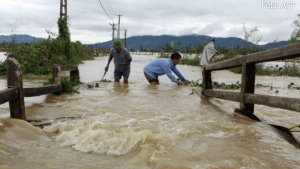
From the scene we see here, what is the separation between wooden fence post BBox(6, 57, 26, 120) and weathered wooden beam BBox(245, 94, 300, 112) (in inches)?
116

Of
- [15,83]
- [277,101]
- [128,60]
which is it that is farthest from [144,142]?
[128,60]

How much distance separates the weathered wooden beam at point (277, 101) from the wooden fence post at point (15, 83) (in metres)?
2.95

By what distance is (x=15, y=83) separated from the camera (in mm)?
3162

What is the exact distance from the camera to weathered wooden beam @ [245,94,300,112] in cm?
259

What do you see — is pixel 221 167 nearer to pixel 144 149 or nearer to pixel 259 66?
pixel 144 149

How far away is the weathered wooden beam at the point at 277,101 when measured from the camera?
8.49 ft

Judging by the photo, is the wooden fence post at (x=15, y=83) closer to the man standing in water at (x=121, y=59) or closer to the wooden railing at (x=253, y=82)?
the wooden railing at (x=253, y=82)

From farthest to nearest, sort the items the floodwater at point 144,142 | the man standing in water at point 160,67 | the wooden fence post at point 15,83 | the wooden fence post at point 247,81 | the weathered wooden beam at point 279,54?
1. the man standing in water at point 160,67
2. the wooden fence post at point 247,81
3. the wooden fence post at point 15,83
4. the weathered wooden beam at point 279,54
5. the floodwater at point 144,142

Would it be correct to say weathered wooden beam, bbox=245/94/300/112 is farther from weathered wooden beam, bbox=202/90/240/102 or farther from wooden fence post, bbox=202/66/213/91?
wooden fence post, bbox=202/66/213/91

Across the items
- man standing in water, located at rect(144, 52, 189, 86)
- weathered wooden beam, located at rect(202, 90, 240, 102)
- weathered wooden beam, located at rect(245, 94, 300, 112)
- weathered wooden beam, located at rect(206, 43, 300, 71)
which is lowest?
weathered wooden beam, located at rect(202, 90, 240, 102)

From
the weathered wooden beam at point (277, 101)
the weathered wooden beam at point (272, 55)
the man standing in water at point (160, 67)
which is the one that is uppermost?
the weathered wooden beam at point (272, 55)

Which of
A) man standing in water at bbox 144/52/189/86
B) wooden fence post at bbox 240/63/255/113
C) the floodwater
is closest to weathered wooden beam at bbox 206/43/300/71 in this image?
wooden fence post at bbox 240/63/255/113

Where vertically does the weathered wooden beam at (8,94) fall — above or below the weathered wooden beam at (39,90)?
above

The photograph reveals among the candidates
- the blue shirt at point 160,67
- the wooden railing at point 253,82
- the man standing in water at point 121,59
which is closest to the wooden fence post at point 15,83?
the wooden railing at point 253,82
